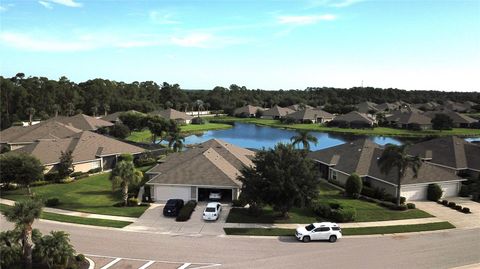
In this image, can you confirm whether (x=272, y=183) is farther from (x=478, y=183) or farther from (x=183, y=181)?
(x=478, y=183)

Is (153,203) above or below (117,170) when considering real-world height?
below

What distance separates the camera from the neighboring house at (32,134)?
217 feet

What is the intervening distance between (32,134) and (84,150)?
19873 millimetres

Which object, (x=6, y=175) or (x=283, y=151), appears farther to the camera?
(x=6, y=175)

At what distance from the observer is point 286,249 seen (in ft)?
91.5

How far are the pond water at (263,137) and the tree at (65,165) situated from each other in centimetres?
4401

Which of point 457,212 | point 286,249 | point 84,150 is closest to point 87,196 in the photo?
point 84,150

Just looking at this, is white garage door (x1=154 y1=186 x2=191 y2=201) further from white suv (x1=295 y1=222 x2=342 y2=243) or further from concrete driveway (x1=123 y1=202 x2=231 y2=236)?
white suv (x1=295 y1=222 x2=342 y2=243)

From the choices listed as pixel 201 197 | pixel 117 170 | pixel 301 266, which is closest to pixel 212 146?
pixel 201 197

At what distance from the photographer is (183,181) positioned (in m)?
40.7

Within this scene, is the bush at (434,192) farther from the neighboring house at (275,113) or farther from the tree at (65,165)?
the neighboring house at (275,113)

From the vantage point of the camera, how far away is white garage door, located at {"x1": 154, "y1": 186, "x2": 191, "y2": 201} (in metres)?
40.6

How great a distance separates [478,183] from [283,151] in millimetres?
24948

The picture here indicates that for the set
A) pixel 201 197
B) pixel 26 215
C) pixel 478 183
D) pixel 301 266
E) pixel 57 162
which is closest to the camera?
pixel 26 215
